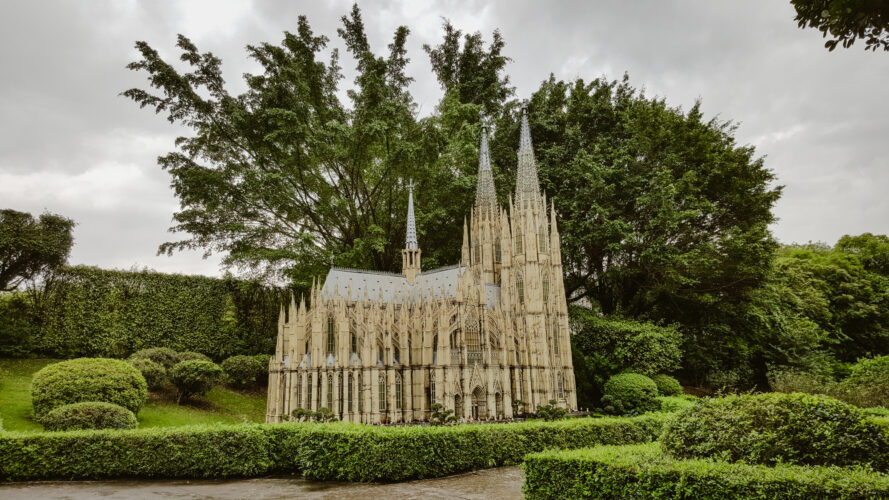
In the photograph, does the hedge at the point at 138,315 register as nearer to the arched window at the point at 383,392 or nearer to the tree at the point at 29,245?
the tree at the point at 29,245

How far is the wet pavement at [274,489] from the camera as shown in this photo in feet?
41.9

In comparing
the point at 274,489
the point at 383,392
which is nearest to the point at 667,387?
the point at 383,392

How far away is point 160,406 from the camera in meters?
25.0

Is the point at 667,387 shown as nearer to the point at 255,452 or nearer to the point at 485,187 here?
the point at 485,187

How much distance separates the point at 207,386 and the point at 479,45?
3403 centimetres

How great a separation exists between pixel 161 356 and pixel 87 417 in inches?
394

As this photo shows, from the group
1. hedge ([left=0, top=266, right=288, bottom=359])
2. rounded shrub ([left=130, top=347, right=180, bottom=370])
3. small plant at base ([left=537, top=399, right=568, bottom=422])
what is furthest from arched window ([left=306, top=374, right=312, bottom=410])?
small plant at base ([left=537, top=399, right=568, bottom=422])

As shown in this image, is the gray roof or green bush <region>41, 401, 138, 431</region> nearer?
green bush <region>41, 401, 138, 431</region>

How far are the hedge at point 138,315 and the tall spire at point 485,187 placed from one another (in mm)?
16283

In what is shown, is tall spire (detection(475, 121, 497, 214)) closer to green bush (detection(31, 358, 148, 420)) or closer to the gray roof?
the gray roof

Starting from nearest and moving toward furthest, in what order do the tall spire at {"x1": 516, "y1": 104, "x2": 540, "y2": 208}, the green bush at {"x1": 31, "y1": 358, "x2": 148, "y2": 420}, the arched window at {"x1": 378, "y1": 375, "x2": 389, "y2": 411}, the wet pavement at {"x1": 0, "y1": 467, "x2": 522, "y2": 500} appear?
the wet pavement at {"x1": 0, "y1": 467, "x2": 522, "y2": 500} < the green bush at {"x1": 31, "y1": 358, "x2": 148, "y2": 420} < the arched window at {"x1": 378, "y1": 375, "x2": 389, "y2": 411} < the tall spire at {"x1": 516, "y1": 104, "x2": 540, "y2": 208}

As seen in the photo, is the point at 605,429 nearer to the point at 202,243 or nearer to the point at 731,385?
the point at 731,385

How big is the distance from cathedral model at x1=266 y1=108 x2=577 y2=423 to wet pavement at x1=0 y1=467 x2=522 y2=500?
407 inches

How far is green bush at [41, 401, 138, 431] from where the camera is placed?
1778 cm
